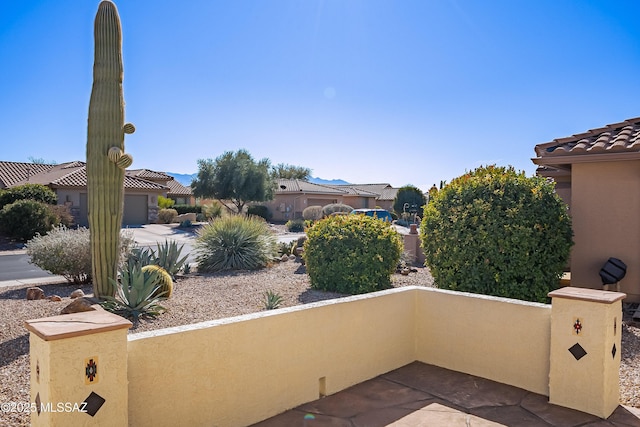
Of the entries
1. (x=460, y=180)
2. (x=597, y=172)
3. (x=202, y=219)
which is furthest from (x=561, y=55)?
(x=202, y=219)

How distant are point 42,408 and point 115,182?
562 cm

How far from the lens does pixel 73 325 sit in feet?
9.69

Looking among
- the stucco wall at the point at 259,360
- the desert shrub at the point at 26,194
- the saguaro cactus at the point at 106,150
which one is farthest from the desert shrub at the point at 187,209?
the stucco wall at the point at 259,360

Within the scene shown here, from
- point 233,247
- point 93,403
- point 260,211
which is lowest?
point 93,403

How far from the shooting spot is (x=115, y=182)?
25.8ft

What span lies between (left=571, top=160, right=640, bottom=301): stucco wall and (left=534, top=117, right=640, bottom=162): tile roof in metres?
0.36

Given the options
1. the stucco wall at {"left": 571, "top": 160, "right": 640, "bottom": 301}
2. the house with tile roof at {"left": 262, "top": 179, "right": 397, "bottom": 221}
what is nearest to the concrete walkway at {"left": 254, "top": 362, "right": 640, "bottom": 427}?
the stucco wall at {"left": 571, "top": 160, "right": 640, "bottom": 301}

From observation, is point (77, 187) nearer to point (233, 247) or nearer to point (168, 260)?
point (233, 247)

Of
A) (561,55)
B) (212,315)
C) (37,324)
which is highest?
(561,55)

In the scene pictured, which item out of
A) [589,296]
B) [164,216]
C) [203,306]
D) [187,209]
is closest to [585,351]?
[589,296]

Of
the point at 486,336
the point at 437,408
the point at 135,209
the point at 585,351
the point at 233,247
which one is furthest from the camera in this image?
the point at 135,209

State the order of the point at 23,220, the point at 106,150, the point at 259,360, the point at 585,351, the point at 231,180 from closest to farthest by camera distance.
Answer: the point at 259,360
the point at 585,351
the point at 106,150
the point at 23,220
the point at 231,180

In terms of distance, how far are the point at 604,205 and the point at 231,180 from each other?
3083cm

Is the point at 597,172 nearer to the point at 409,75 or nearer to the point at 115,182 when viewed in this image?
the point at 115,182
